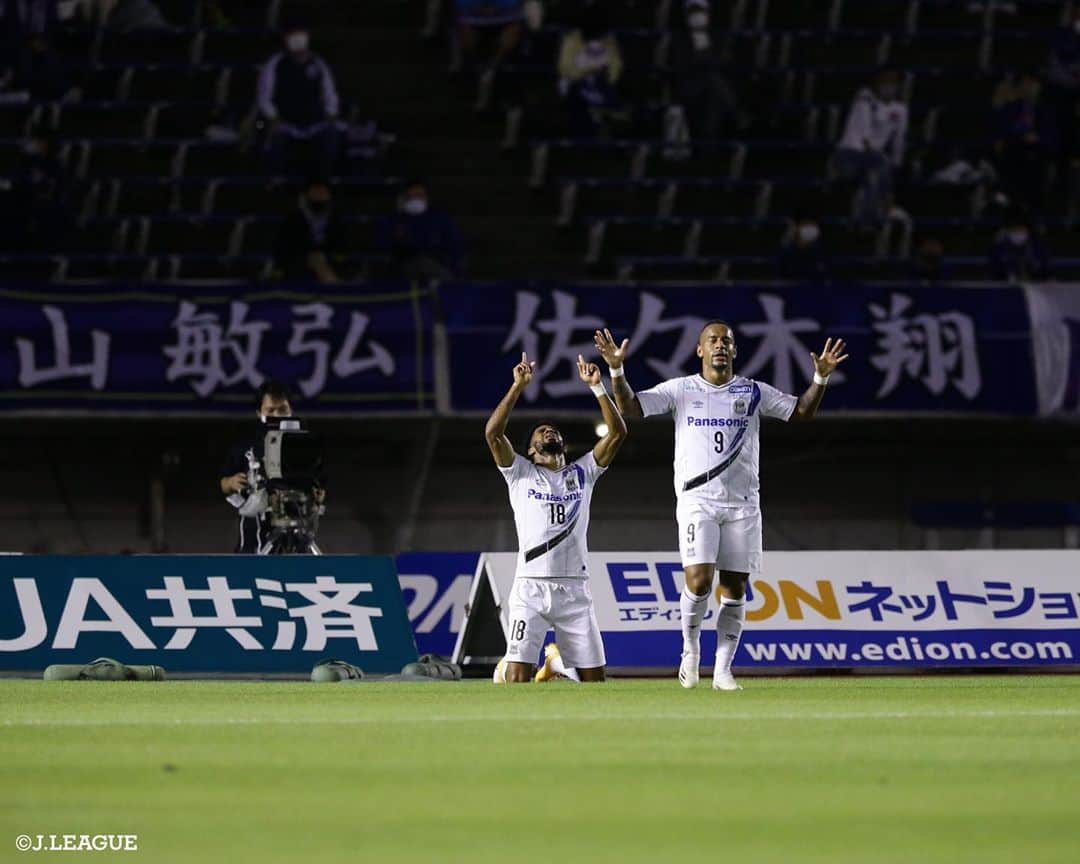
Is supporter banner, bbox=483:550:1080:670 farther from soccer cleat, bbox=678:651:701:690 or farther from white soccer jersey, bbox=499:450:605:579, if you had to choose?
soccer cleat, bbox=678:651:701:690

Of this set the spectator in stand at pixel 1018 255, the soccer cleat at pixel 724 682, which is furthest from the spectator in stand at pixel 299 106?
the soccer cleat at pixel 724 682

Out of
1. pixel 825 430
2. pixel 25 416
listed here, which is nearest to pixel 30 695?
pixel 25 416

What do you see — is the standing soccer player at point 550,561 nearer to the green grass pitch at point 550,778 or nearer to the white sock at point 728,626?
the white sock at point 728,626

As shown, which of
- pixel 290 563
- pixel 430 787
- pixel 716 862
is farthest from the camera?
pixel 290 563

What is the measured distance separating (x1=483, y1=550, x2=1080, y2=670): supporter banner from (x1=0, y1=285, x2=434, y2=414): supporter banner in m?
5.58

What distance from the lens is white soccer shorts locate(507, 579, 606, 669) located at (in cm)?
1482

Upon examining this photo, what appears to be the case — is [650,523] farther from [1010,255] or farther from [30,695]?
[30,695]

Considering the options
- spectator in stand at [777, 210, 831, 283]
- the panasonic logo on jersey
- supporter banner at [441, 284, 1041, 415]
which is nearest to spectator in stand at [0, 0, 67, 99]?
supporter banner at [441, 284, 1041, 415]

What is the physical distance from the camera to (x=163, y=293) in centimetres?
2253

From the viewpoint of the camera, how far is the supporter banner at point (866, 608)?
17266 millimetres

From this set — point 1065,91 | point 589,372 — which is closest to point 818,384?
point 589,372

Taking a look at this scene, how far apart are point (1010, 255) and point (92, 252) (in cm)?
1050

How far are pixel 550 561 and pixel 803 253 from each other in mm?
9727

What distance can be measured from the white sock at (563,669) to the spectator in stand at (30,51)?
1396cm
